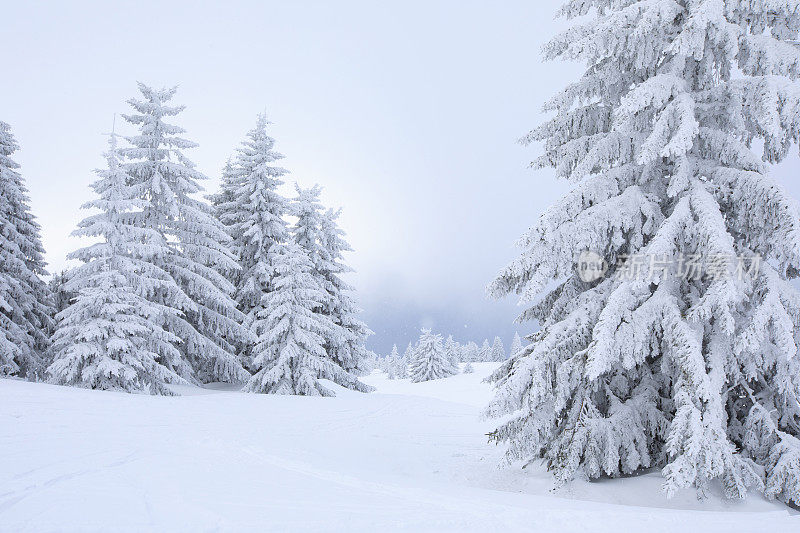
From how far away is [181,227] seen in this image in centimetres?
1764

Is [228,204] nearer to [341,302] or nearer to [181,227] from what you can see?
[181,227]

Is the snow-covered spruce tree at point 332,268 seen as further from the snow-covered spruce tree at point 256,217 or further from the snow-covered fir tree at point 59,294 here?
the snow-covered fir tree at point 59,294

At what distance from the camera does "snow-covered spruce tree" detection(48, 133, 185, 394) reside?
12.9 meters

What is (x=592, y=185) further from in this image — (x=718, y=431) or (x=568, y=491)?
(x=568, y=491)

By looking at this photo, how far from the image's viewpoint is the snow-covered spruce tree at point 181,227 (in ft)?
55.5

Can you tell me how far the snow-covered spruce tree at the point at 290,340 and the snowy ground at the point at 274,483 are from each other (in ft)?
19.7

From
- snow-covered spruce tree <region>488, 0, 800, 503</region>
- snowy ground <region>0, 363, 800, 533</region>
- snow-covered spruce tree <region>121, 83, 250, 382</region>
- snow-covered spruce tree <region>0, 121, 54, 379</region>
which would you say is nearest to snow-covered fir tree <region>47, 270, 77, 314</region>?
snow-covered spruce tree <region>0, 121, 54, 379</region>

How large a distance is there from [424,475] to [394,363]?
83.2 m

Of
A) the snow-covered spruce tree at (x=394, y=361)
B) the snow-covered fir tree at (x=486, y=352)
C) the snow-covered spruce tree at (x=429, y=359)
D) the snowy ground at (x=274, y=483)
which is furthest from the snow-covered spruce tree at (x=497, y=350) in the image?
the snowy ground at (x=274, y=483)

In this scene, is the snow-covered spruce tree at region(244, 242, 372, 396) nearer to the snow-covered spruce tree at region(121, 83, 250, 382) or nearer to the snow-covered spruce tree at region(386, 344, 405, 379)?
the snow-covered spruce tree at region(121, 83, 250, 382)

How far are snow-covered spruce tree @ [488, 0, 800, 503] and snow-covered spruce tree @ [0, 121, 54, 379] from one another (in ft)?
59.1

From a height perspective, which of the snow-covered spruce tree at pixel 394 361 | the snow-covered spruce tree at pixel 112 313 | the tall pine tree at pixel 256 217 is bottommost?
the snow-covered spruce tree at pixel 394 361

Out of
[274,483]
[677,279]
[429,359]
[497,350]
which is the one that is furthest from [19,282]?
[497,350]

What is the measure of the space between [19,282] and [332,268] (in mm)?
11881
